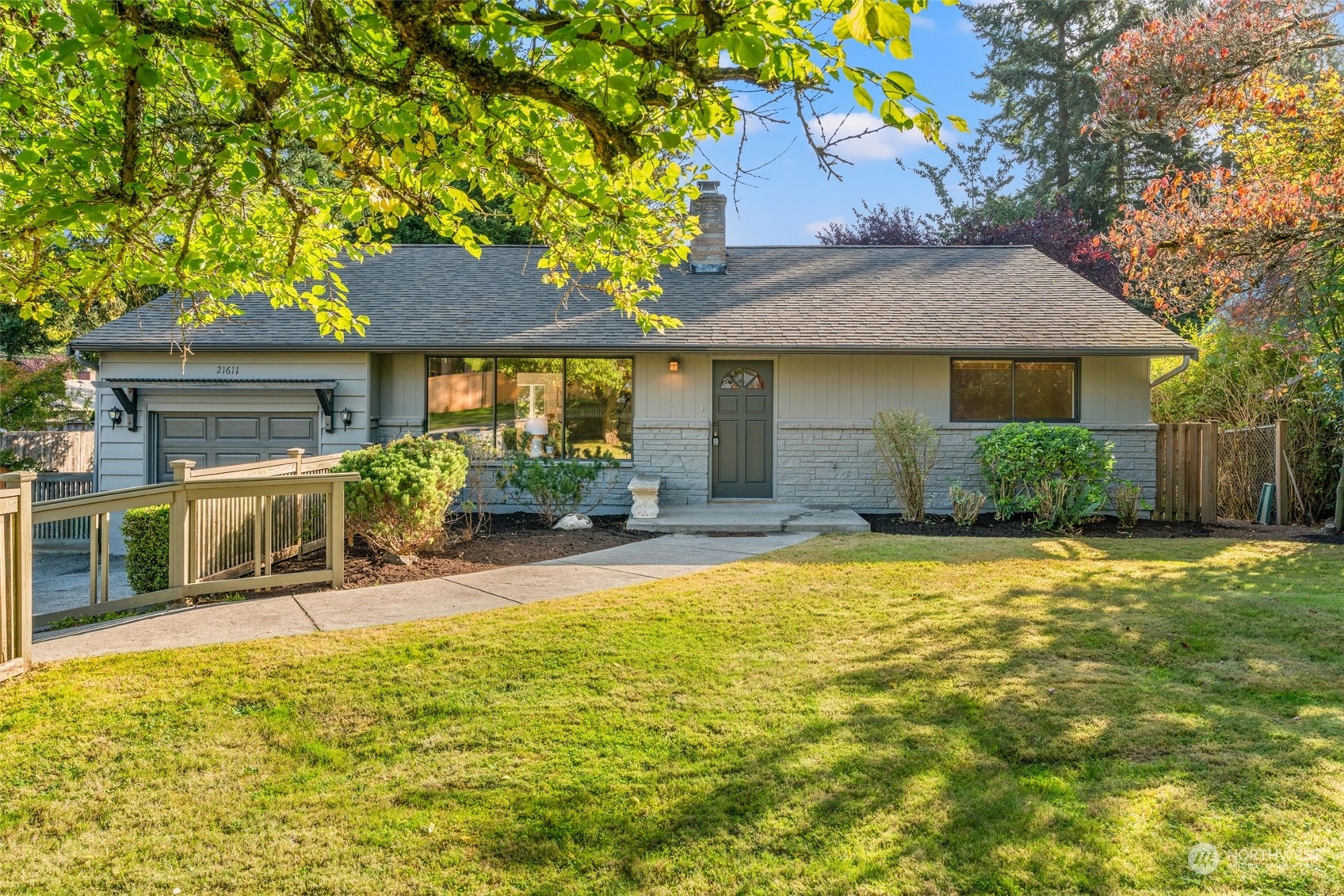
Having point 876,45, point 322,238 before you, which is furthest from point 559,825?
point 322,238

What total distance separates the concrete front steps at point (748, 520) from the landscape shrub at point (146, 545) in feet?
16.2

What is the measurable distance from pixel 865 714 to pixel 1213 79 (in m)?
7.48

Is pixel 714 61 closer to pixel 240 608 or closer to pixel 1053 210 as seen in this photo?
pixel 240 608

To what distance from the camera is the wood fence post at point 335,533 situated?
21.8 ft

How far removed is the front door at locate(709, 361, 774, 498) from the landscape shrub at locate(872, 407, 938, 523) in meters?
1.67

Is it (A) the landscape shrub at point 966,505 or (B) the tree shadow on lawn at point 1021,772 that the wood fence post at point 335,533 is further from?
(A) the landscape shrub at point 966,505

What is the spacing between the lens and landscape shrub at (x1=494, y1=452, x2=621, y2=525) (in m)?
10.1

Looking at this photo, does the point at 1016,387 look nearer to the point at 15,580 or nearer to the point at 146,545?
the point at 146,545

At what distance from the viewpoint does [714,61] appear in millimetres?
3664

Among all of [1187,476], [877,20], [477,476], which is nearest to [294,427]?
[477,476]

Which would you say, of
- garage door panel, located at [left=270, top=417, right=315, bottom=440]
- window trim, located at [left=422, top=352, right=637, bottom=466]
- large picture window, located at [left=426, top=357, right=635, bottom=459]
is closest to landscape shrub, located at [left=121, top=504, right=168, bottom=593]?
garage door panel, located at [left=270, top=417, right=315, bottom=440]

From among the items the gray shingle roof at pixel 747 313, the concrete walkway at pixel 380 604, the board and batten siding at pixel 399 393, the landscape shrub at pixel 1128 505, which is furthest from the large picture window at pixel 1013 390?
the board and batten siding at pixel 399 393

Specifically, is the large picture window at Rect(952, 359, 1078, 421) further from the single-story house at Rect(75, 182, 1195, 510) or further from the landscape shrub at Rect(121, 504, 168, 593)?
the landscape shrub at Rect(121, 504, 168, 593)

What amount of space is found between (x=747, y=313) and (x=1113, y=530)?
580 centimetres
